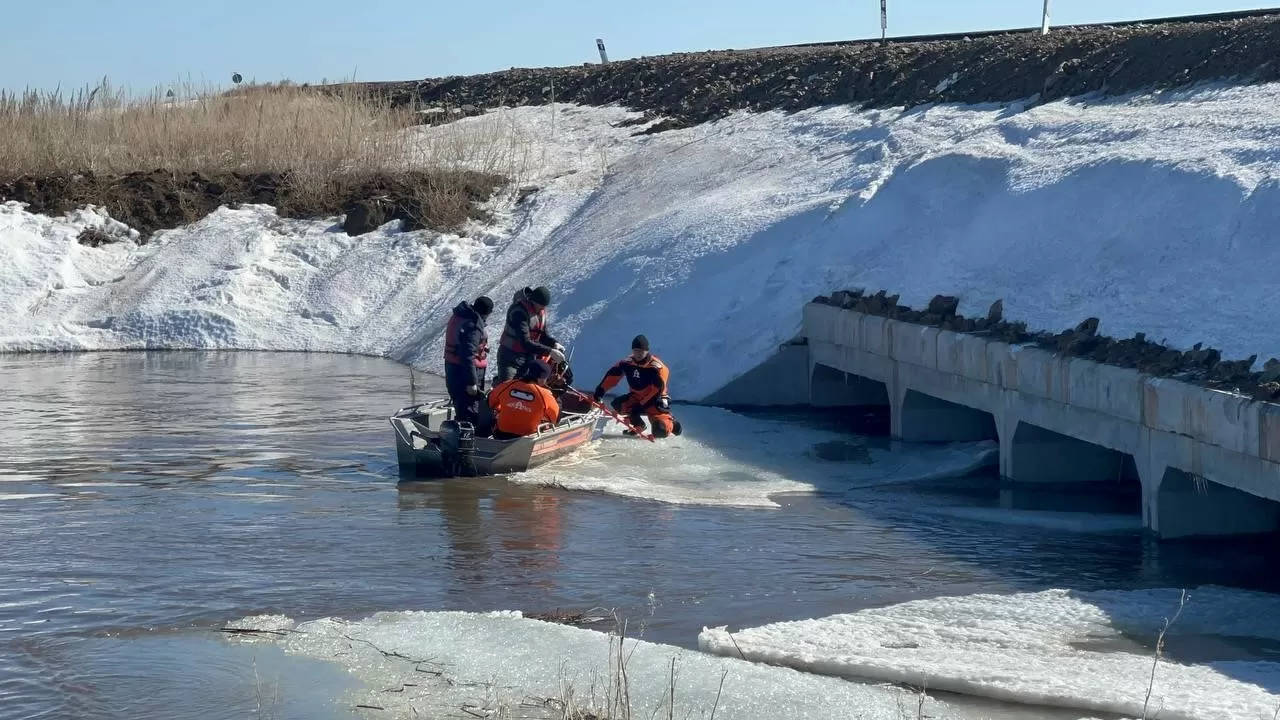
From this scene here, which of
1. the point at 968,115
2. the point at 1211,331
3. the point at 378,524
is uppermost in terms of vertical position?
the point at 968,115

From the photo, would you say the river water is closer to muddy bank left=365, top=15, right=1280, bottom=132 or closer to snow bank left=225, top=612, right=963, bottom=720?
snow bank left=225, top=612, right=963, bottom=720

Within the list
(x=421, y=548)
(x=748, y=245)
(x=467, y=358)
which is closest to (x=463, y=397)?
(x=467, y=358)

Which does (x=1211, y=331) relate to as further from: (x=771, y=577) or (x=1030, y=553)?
(x=771, y=577)

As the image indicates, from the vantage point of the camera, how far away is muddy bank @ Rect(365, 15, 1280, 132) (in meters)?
22.7

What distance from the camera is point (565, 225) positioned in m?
28.4

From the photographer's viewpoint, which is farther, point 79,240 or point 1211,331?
point 79,240

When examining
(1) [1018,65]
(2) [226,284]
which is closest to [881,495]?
(1) [1018,65]

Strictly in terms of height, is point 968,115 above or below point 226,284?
above

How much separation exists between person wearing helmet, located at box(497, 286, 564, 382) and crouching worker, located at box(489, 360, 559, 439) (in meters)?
1.16

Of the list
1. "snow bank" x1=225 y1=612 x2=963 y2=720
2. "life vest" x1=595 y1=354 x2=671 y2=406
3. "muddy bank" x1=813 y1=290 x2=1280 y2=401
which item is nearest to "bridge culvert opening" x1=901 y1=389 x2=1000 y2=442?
"muddy bank" x1=813 y1=290 x2=1280 y2=401

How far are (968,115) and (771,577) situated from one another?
51.4ft

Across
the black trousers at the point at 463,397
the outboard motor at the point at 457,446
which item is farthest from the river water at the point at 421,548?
the black trousers at the point at 463,397

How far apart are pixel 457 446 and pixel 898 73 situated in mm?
17855

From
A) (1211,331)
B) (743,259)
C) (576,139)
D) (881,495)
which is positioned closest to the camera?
(1211,331)
